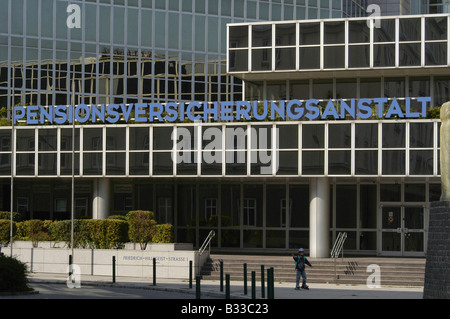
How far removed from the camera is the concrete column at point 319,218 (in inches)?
1745

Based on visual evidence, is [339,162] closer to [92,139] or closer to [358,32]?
[358,32]

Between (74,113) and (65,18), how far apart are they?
25.1 meters

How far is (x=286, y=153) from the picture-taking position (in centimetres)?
4347

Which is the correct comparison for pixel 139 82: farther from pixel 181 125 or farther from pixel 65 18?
pixel 181 125

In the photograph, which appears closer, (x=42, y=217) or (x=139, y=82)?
(x=42, y=217)

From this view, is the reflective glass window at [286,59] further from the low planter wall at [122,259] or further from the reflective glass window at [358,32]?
the low planter wall at [122,259]

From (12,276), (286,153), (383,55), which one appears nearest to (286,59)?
(383,55)

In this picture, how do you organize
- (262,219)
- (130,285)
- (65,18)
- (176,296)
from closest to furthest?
(176,296), (130,285), (262,219), (65,18)

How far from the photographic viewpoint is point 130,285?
36469mm

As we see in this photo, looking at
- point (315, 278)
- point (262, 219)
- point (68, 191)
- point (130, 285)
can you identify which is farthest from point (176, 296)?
point (68, 191)

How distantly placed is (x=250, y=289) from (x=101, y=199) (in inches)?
555

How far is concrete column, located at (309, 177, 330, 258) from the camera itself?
4431 cm

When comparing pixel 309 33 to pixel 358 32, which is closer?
pixel 358 32

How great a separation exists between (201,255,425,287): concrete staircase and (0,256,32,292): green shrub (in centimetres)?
1248
